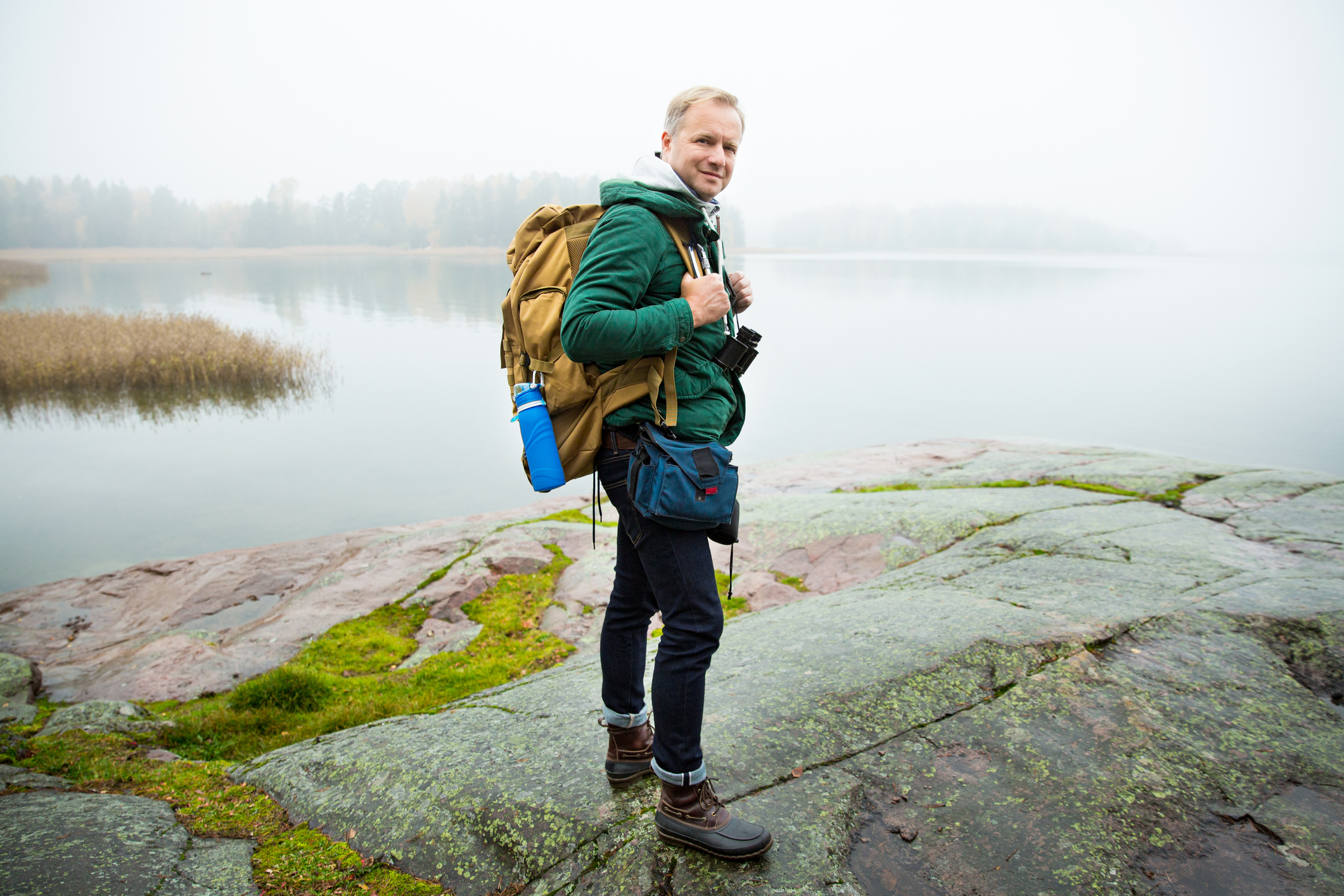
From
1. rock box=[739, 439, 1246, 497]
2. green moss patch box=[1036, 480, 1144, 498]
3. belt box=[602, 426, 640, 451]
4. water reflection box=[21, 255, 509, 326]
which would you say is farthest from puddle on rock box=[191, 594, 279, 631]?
water reflection box=[21, 255, 509, 326]

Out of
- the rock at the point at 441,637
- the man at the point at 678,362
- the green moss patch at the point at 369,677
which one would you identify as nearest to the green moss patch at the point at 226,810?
the green moss patch at the point at 369,677

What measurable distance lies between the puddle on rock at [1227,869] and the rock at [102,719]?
5.11 metres

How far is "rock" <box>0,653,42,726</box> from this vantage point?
4520 mm

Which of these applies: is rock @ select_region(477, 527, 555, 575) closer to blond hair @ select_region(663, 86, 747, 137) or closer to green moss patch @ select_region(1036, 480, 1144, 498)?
blond hair @ select_region(663, 86, 747, 137)

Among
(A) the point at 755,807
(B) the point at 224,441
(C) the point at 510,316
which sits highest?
(C) the point at 510,316

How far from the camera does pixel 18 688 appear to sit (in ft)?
16.2

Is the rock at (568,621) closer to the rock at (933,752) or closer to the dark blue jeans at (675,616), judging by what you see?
the rock at (933,752)

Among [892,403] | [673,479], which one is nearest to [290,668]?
[673,479]

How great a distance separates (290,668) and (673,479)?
167 inches

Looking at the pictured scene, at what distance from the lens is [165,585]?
27.1ft

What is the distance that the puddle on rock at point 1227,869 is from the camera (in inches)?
93.8

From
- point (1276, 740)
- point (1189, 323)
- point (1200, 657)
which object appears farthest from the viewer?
point (1189, 323)

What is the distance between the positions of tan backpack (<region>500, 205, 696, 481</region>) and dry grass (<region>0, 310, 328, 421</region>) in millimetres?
19238

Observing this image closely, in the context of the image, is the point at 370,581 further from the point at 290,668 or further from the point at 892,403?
the point at 892,403
